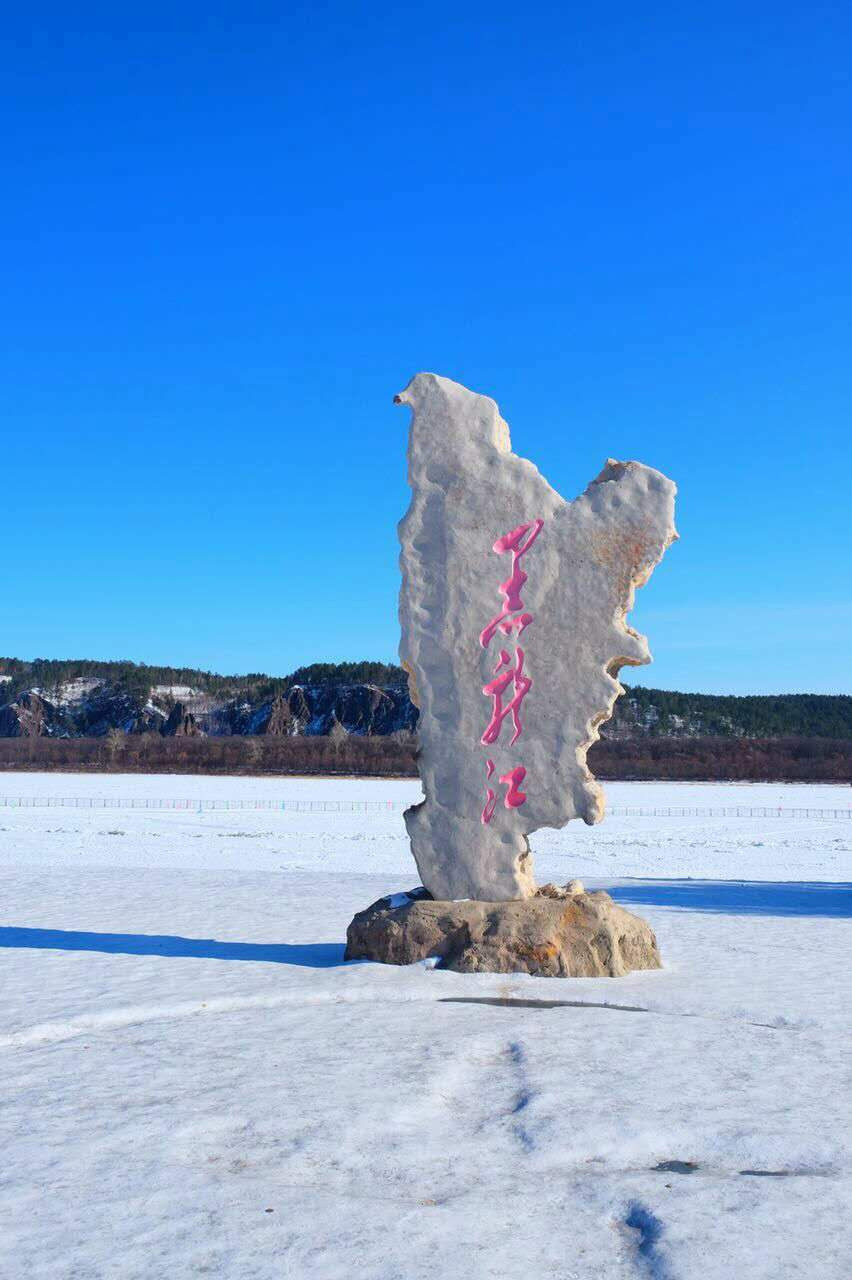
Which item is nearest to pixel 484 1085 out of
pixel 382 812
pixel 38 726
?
pixel 382 812

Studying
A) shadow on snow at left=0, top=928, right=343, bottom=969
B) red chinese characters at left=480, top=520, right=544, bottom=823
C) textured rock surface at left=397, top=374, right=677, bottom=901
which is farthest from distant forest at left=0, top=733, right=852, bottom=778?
red chinese characters at left=480, top=520, right=544, bottom=823

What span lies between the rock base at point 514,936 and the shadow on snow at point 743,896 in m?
5.32

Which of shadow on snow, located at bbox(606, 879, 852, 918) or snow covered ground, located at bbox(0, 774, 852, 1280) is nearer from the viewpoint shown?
snow covered ground, located at bbox(0, 774, 852, 1280)

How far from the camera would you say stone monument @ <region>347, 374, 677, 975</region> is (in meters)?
10.6

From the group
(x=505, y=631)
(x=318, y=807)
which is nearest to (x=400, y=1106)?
(x=505, y=631)

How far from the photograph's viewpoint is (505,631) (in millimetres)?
10836

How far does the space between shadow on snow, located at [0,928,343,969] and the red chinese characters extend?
84.1 inches

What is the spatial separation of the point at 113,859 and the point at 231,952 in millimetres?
12092

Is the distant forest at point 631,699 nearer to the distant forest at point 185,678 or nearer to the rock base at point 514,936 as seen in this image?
the distant forest at point 185,678

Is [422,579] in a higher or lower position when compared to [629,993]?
higher

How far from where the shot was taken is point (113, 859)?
73.9 feet

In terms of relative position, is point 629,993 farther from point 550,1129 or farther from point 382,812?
point 382,812

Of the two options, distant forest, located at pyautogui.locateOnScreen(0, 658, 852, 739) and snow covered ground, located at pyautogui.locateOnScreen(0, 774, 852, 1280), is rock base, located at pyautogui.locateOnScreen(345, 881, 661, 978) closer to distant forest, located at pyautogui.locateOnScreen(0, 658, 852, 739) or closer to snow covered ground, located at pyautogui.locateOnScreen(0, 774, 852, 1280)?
snow covered ground, located at pyautogui.locateOnScreen(0, 774, 852, 1280)

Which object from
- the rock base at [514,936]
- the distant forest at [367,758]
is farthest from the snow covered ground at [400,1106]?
the distant forest at [367,758]
